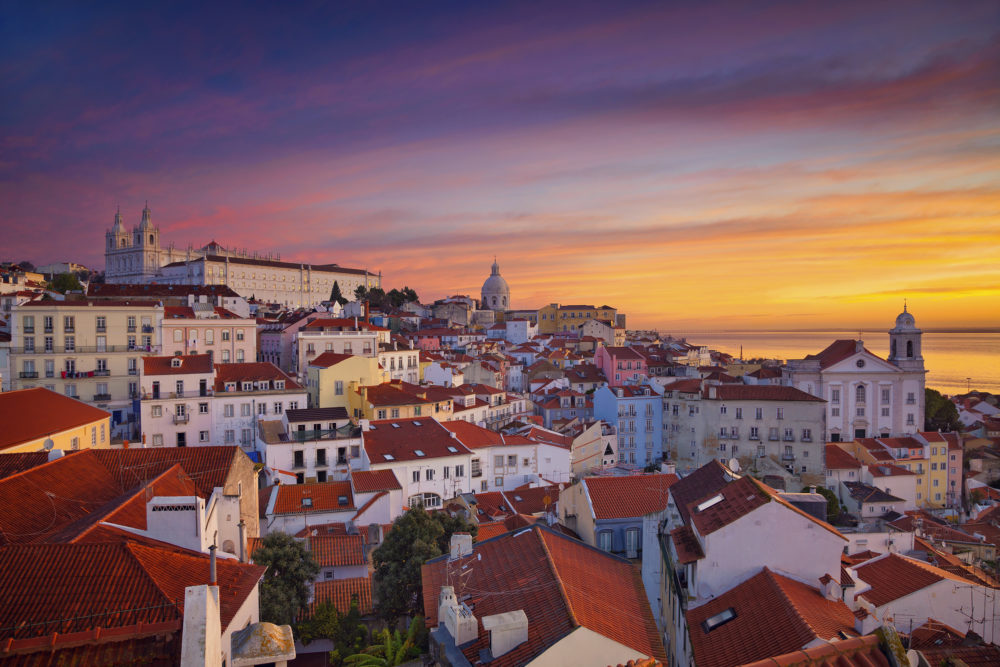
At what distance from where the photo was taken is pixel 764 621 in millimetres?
9625

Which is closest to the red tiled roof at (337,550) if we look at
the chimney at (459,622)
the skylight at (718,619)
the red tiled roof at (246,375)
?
the chimney at (459,622)

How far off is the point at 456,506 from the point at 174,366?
1868 centimetres

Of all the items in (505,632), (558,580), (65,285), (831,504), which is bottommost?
(831,504)

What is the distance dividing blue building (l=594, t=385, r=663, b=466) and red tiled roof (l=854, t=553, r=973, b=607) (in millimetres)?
29686

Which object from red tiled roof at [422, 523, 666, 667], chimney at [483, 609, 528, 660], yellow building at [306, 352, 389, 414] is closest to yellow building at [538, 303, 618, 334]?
yellow building at [306, 352, 389, 414]

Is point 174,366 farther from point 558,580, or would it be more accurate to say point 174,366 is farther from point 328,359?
point 558,580

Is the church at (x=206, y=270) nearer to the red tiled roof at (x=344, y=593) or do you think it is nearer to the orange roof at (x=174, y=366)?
the orange roof at (x=174, y=366)

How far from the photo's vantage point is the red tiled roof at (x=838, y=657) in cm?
672

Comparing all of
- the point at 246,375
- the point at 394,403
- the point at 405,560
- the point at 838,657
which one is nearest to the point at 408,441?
the point at 394,403

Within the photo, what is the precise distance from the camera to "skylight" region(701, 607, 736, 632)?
33.5ft

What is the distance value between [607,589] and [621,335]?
284ft

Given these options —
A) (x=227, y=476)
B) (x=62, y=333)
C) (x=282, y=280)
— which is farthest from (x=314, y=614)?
(x=282, y=280)

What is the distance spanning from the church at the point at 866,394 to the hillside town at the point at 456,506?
0.17m

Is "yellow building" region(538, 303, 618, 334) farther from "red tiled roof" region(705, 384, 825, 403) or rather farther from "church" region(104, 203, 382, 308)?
"red tiled roof" region(705, 384, 825, 403)
